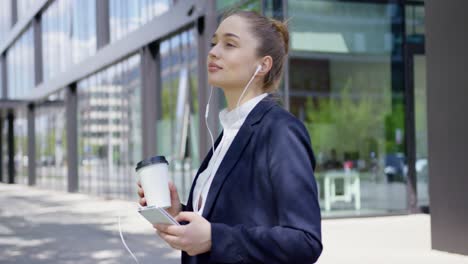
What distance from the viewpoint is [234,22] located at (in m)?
1.76

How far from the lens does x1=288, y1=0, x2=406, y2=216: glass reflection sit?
43.0ft

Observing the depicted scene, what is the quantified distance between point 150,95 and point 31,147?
16.2 m

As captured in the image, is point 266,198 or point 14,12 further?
point 14,12

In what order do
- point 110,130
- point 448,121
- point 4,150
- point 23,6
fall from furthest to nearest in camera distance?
1. point 4,150
2. point 23,6
3. point 110,130
4. point 448,121

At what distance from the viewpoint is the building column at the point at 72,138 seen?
2514 centimetres

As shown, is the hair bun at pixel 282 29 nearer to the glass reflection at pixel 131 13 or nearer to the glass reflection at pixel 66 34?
the glass reflection at pixel 131 13

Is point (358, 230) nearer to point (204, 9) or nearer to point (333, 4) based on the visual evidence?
point (333, 4)

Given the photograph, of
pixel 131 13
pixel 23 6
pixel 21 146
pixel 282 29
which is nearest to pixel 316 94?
pixel 131 13

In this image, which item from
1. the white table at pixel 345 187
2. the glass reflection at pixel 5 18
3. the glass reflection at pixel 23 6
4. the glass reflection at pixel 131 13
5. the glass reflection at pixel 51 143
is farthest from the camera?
the glass reflection at pixel 5 18

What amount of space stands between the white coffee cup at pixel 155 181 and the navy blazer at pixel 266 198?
0.11 m

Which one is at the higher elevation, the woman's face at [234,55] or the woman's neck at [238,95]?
the woman's face at [234,55]

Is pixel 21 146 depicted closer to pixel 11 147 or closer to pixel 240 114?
pixel 11 147

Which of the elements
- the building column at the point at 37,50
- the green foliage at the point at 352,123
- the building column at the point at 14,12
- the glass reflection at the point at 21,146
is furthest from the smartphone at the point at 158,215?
the building column at the point at 14,12

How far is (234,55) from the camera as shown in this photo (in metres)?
1.74
